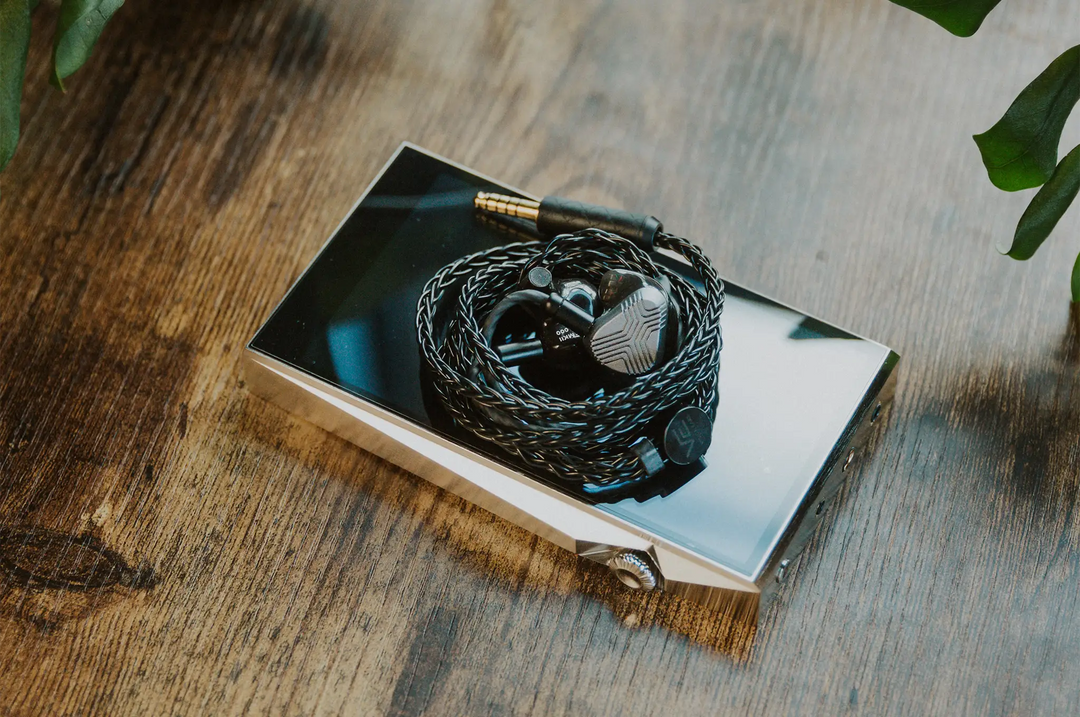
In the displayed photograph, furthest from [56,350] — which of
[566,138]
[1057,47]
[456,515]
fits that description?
[1057,47]

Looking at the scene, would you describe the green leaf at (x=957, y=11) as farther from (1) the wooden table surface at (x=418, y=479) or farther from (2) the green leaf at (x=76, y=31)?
(2) the green leaf at (x=76, y=31)

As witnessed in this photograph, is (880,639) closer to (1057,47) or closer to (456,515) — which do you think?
(456,515)

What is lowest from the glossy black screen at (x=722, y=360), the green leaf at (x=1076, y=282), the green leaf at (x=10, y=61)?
the glossy black screen at (x=722, y=360)

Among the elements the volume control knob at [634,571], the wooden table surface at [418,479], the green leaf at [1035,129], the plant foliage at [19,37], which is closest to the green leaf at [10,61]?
the plant foliage at [19,37]

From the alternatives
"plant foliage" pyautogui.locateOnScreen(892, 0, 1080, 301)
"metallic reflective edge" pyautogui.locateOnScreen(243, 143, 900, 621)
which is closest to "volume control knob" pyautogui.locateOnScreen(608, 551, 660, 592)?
"metallic reflective edge" pyautogui.locateOnScreen(243, 143, 900, 621)

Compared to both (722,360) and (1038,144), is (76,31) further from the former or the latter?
(1038,144)

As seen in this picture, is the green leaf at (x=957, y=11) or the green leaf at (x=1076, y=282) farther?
the green leaf at (x=1076, y=282)
